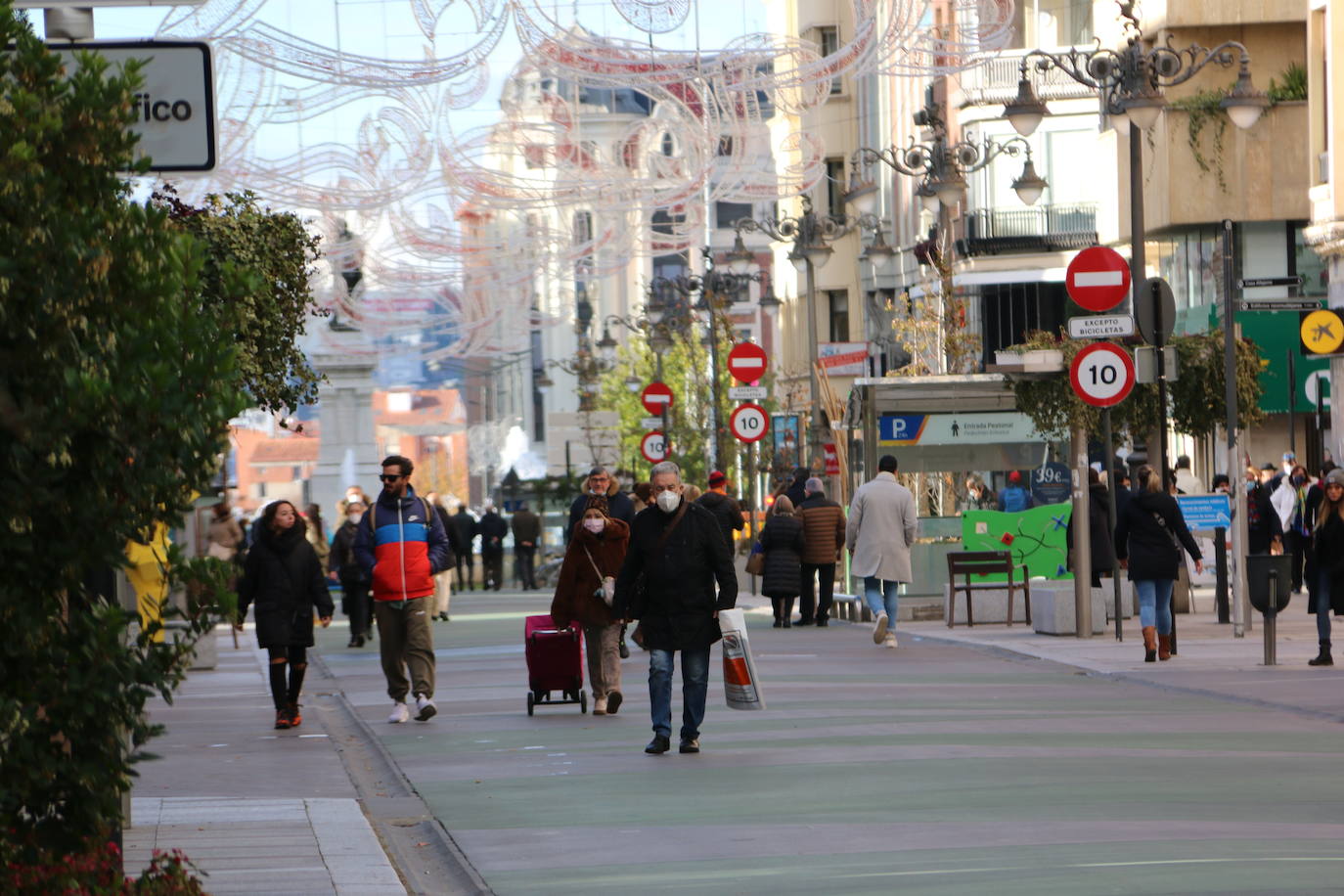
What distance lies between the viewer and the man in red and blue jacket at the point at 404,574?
60.7ft

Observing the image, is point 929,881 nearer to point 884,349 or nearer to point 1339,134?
point 1339,134

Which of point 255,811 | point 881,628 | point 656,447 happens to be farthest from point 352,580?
point 255,811

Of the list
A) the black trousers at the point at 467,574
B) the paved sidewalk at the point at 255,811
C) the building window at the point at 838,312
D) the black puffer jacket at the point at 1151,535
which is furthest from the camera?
the building window at the point at 838,312

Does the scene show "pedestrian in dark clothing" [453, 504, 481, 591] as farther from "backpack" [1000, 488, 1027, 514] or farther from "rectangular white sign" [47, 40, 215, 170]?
"rectangular white sign" [47, 40, 215, 170]

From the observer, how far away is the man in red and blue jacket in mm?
18516

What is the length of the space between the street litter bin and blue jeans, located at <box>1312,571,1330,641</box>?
0.32 meters

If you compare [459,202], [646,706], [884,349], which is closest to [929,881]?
[646,706]

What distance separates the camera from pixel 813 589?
3147cm

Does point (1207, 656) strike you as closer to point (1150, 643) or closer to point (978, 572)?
point (1150, 643)

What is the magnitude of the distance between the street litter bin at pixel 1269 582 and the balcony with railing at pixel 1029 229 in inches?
1619

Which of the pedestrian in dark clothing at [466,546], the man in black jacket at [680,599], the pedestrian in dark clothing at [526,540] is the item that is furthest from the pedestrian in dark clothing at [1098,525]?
the pedestrian in dark clothing at [526,540]

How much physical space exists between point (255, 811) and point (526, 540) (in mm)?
39392

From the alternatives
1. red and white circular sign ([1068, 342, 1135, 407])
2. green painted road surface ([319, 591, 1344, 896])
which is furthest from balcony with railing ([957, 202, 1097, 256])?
green painted road surface ([319, 591, 1344, 896])

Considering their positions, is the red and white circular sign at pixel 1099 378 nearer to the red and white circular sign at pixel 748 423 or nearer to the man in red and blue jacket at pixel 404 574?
the man in red and blue jacket at pixel 404 574
